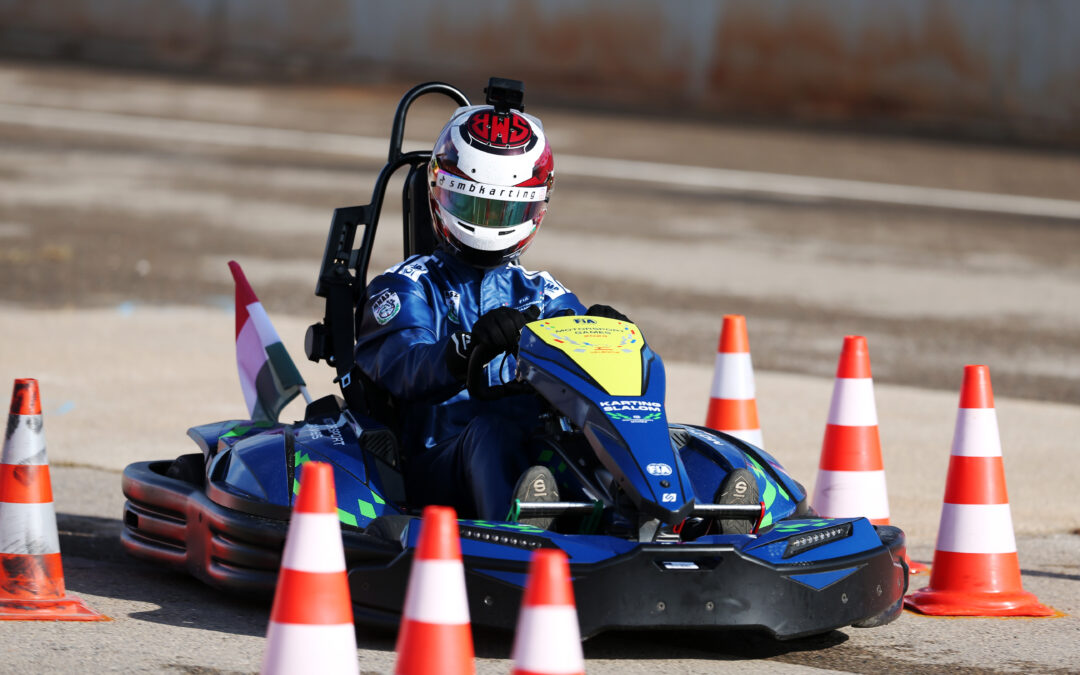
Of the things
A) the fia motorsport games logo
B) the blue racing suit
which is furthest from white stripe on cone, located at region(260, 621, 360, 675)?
the fia motorsport games logo

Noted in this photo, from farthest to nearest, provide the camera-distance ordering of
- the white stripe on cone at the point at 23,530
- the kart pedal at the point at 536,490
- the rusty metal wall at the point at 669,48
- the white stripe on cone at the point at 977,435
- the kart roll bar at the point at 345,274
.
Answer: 1. the rusty metal wall at the point at 669,48
2. the kart roll bar at the point at 345,274
3. the white stripe on cone at the point at 977,435
4. the white stripe on cone at the point at 23,530
5. the kart pedal at the point at 536,490

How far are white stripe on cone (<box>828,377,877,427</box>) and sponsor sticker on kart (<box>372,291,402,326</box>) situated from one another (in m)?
1.58

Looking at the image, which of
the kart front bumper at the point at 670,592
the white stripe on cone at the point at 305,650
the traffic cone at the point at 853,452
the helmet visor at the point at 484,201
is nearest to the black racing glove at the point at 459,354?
the helmet visor at the point at 484,201

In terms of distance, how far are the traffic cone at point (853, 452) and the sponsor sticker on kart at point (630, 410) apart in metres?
1.41

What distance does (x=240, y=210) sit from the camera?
14648 millimetres

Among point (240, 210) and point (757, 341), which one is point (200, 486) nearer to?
point (757, 341)

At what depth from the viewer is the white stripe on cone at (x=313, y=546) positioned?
3.59 m

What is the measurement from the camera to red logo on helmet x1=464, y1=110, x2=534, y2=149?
517cm

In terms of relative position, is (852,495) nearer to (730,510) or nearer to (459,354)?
(730,510)

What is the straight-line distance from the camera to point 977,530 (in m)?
5.18

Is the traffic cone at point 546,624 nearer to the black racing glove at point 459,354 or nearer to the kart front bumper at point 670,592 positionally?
the kart front bumper at point 670,592

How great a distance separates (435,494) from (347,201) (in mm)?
10495

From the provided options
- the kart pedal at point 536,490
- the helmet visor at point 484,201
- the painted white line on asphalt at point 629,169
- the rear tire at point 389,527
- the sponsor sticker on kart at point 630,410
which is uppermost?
the painted white line on asphalt at point 629,169

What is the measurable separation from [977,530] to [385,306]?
1.95 m
